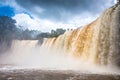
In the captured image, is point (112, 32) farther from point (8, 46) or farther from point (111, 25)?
point (8, 46)

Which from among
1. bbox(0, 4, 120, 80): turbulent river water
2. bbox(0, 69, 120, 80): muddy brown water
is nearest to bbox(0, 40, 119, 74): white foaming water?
bbox(0, 4, 120, 80): turbulent river water

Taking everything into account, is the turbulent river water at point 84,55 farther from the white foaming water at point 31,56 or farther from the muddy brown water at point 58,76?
the white foaming water at point 31,56

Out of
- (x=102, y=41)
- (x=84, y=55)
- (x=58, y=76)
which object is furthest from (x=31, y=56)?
(x=58, y=76)

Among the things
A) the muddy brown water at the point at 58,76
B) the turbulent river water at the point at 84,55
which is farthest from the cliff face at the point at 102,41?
the muddy brown water at the point at 58,76

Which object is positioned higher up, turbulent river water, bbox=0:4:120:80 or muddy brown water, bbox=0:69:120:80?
turbulent river water, bbox=0:4:120:80

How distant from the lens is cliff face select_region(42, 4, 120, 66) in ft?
63.0

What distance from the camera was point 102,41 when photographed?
2077 centimetres

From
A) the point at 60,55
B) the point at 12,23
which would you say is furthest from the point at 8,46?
the point at 12,23

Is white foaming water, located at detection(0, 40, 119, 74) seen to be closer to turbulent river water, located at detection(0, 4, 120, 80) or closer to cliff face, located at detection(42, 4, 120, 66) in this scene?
turbulent river water, located at detection(0, 4, 120, 80)

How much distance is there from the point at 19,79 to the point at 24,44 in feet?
114

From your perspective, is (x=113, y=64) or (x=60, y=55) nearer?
(x=113, y=64)

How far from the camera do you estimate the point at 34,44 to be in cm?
4506

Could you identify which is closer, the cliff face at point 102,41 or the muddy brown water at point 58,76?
the muddy brown water at point 58,76

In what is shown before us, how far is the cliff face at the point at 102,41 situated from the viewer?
19203mm
